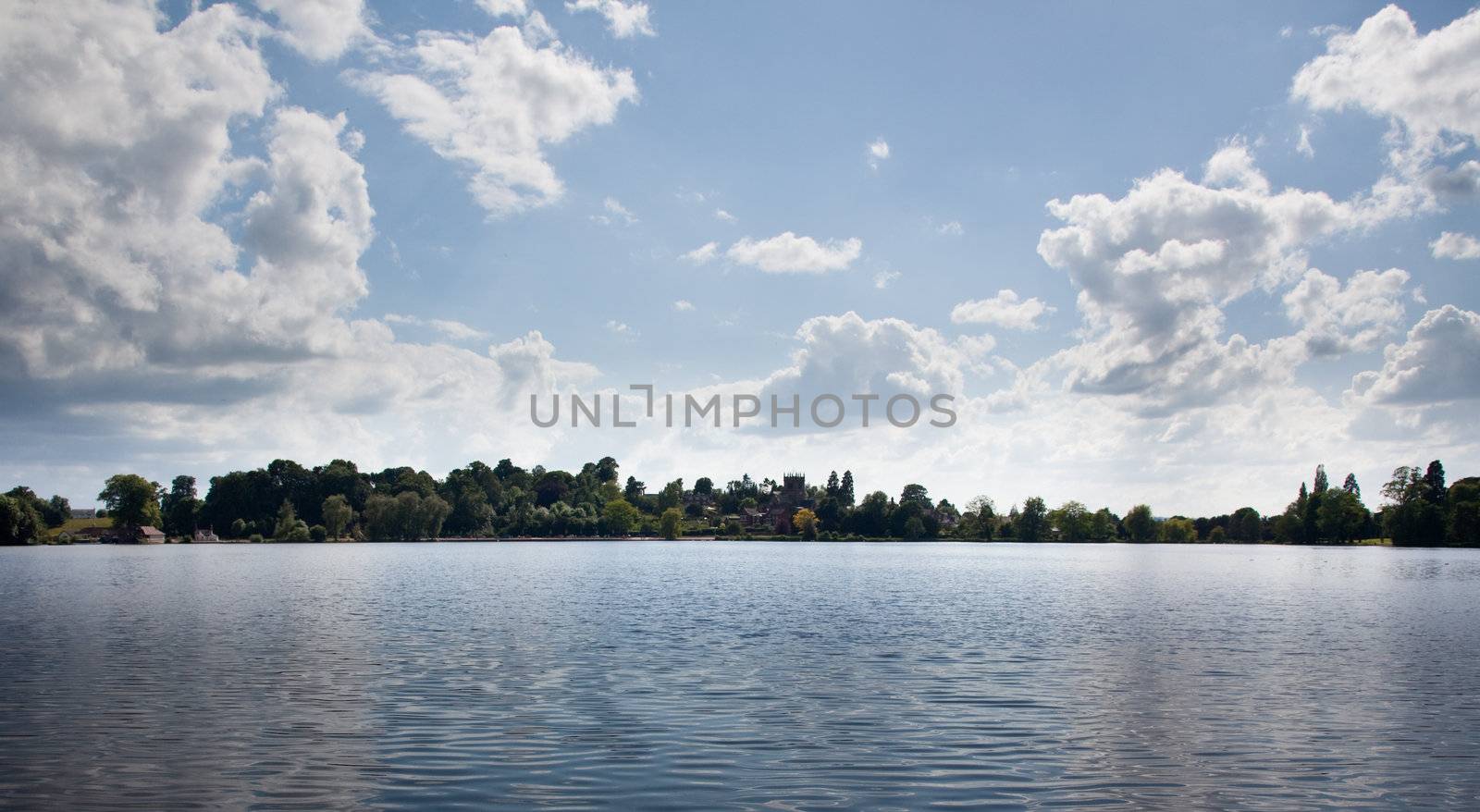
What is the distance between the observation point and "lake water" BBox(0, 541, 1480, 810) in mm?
18203

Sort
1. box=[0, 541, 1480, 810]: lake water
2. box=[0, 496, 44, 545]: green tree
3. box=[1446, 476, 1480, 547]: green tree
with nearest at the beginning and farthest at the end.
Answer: box=[0, 541, 1480, 810]: lake water < box=[0, 496, 44, 545]: green tree < box=[1446, 476, 1480, 547]: green tree

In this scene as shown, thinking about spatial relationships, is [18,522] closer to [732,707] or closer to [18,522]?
[18,522]

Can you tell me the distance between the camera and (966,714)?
82.3 feet

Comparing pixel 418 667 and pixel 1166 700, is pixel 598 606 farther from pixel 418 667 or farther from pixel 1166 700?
pixel 1166 700

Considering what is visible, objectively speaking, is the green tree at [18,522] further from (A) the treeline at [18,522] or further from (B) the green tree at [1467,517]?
(B) the green tree at [1467,517]

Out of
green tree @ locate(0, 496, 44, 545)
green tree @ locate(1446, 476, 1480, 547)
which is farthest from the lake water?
green tree @ locate(1446, 476, 1480, 547)

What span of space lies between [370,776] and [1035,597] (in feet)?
187

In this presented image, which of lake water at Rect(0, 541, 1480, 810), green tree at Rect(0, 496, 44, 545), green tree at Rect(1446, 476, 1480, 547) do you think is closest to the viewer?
lake water at Rect(0, 541, 1480, 810)

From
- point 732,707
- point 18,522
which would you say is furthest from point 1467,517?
point 18,522

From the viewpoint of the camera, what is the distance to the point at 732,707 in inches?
1016

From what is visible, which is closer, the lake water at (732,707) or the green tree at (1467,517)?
the lake water at (732,707)

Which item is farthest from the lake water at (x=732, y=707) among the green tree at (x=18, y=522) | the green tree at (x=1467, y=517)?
the green tree at (x=1467, y=517)

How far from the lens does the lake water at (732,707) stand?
18.2 metres

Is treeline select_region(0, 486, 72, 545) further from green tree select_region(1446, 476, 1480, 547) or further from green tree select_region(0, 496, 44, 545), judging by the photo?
green tree select_region(1446, 476, 1480, 547)
